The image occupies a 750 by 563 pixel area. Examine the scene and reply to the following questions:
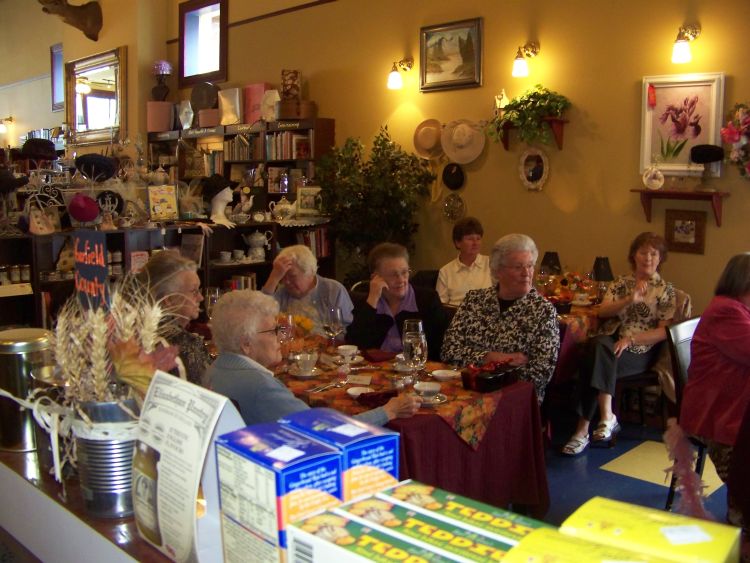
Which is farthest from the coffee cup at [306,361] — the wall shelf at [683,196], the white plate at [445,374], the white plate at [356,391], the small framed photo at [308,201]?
the small framed photo at [308,201]

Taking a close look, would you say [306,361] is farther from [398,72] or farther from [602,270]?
[398,72]

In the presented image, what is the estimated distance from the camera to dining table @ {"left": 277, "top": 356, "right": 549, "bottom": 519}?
2609mm

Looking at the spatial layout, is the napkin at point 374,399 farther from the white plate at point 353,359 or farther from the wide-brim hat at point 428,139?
the wide-brim hat at point 428,139

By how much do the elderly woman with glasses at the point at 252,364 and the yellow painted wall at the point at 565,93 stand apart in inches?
141

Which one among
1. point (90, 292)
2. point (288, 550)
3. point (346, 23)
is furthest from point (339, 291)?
point (346, 23)

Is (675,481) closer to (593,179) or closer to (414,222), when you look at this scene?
(593,179)

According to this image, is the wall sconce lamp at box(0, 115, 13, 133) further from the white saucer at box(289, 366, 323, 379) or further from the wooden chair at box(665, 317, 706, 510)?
the wooden chair at box(665, 317, 706, 510)

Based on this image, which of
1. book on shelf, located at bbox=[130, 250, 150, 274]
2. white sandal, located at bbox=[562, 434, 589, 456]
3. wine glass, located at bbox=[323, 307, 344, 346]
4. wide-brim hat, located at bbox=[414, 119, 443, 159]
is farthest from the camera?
wide-brim hat, located at bbox=[414, 119, 443, 159]

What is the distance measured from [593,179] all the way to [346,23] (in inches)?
123

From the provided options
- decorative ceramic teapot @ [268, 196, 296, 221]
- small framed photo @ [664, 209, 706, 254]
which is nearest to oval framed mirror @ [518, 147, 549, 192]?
small framed photo @ [664, 209, 706, 254]

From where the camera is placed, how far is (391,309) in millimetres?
4051

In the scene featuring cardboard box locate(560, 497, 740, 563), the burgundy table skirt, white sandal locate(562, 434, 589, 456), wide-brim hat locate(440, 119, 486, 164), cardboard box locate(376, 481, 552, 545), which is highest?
wide-brim hat locate(440, 119, 486, 164)

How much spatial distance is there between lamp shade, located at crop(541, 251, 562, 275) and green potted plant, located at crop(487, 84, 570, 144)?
952 millimetres

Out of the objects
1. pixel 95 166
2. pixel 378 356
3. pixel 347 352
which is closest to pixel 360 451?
pixel 347 352
